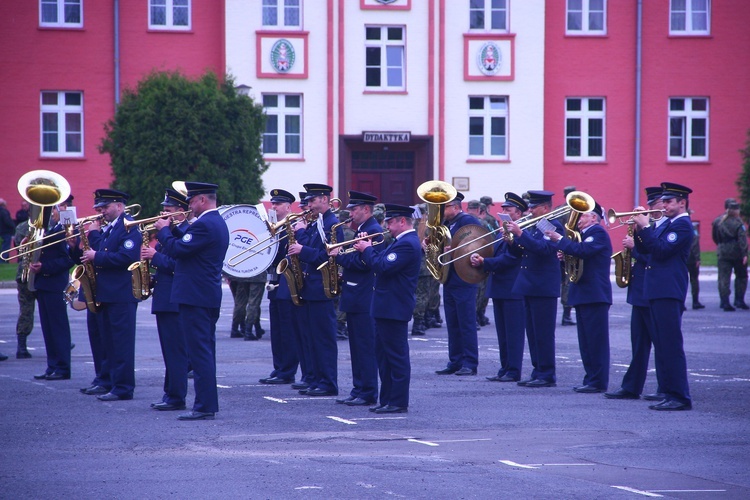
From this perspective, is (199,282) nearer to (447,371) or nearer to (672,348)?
(447,371)

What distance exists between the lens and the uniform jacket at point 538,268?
13.4m

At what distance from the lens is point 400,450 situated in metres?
9.28

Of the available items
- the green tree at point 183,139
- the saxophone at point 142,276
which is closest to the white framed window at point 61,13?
the green tree at point 183,139

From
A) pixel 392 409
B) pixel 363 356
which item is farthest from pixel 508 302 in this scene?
pixel 392 409

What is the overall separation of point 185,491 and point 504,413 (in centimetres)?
426

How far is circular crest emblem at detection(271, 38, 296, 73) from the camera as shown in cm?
3725

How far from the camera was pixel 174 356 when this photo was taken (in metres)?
11.5

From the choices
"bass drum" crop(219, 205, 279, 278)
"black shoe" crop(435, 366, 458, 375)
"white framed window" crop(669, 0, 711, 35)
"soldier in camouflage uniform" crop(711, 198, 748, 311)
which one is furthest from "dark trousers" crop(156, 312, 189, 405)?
"white framed window" crop(669, 0, 711, 35)

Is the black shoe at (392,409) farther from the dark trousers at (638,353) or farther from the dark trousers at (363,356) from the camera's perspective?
the dark trousers at (638,353)

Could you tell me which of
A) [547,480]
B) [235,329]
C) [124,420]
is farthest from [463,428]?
[235,329]

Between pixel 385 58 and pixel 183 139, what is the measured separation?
9124mm

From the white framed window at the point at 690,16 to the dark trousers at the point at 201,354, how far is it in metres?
31.7

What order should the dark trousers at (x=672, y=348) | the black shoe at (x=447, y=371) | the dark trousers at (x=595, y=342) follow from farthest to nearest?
1. the black shoe at (x=447, y=371)
2. the dark trousers at (x=595, y=342)
3. the dark trousers at (x=672, y=348)

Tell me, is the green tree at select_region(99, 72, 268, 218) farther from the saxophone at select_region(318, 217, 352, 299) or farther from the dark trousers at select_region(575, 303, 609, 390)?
the dark trousers at select_region(575, 303, 609, 390)
